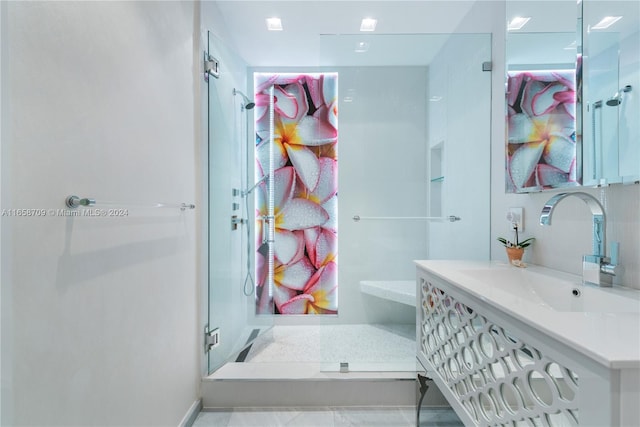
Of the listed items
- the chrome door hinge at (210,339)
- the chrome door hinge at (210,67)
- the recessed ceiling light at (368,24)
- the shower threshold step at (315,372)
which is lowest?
the shower threshold step at (315,372)

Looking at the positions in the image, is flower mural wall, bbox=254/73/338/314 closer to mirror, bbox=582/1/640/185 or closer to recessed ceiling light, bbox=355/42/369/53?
recessed ceiling light, bbox=355/42/369/53

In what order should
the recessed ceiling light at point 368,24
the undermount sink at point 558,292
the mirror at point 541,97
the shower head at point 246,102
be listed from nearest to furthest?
the undermount sink at point 558,292, the mirror at point 541,97, the recessed ceiling light at point 368,24, the shower head at point 246,102

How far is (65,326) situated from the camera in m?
0.85

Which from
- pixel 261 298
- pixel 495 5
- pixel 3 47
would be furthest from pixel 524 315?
pixel 261 298

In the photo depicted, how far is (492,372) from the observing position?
35.1 inches

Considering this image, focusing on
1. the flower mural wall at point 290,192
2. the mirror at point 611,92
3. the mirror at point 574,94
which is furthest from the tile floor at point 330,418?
the mirror at point 611,92

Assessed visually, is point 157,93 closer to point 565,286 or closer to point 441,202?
point 441,202

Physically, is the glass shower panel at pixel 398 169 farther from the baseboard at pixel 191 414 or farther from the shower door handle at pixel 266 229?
the shower door handle at pixel 266 229

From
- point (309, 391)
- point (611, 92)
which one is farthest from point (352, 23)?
point (309, 391)

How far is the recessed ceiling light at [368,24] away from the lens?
2.01 m

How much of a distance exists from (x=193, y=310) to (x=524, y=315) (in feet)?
5.15

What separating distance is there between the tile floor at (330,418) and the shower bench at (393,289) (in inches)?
23.8

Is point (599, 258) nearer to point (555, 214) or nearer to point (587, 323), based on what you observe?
point (555, 214)

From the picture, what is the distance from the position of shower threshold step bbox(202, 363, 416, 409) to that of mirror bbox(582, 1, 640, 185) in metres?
1.41
